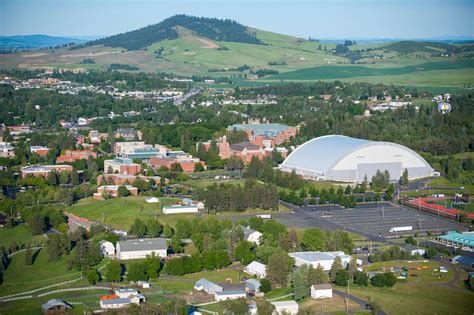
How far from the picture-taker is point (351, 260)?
22.9 m

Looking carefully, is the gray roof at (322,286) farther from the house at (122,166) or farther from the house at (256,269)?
the house at (122,166)

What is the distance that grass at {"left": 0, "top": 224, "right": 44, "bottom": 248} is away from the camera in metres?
27.5

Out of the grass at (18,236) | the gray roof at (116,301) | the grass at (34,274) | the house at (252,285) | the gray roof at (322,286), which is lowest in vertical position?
the grass at (18,236)

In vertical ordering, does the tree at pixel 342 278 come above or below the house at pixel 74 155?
above

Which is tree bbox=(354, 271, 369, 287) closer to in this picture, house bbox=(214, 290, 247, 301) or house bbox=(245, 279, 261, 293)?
house bbox=(245, 279, 261, 293)

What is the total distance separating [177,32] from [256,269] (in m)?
99.6

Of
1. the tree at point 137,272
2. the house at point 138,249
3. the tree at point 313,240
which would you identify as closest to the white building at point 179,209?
the house at point 138,249

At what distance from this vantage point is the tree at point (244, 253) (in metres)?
24.2

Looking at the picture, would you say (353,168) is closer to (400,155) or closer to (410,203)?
(400,155)

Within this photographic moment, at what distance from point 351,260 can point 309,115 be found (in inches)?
1235

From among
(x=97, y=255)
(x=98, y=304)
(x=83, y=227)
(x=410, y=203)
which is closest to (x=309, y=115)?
(x=410, y=203)

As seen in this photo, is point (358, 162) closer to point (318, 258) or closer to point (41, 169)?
point (41, 169)

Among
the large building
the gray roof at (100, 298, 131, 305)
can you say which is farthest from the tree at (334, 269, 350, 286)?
the large building

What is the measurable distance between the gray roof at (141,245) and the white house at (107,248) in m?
0.28
